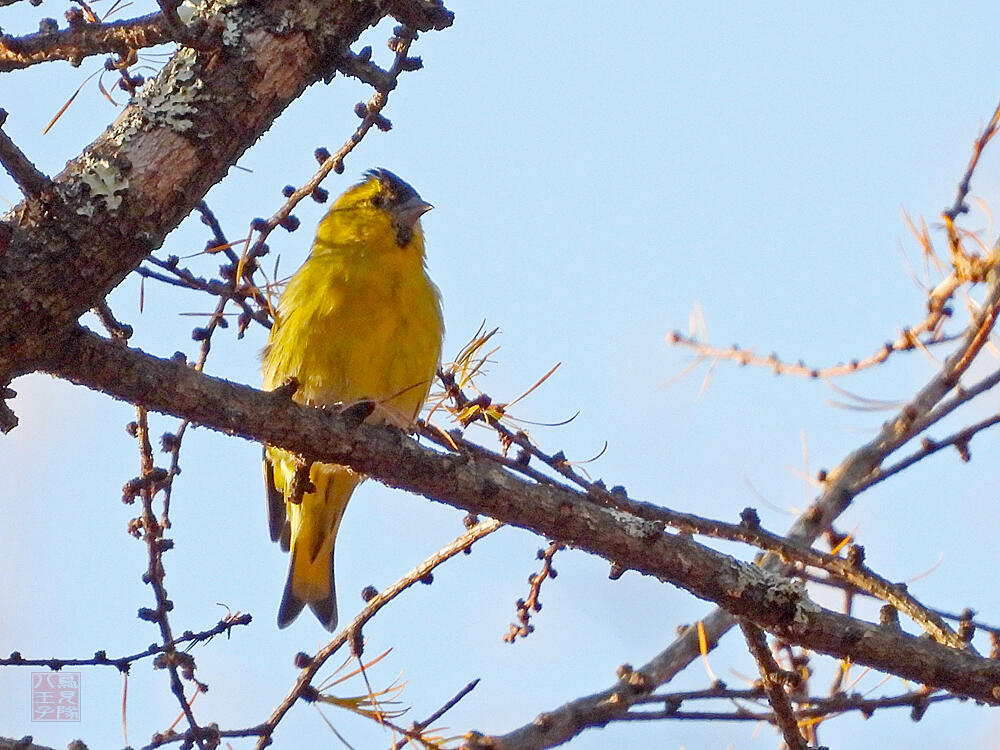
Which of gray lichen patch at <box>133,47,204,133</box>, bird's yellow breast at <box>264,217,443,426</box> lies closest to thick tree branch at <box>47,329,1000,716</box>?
gray lichen patch at <box>133,47,204,133</box>

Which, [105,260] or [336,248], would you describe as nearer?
[105,260]

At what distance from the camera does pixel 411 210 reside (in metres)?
5.04

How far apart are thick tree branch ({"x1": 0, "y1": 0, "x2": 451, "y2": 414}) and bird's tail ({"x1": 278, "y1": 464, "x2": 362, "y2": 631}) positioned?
9.00 ft

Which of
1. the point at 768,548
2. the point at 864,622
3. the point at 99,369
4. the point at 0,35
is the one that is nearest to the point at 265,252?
the point at 99,369

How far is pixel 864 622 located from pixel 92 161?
6.57 ft

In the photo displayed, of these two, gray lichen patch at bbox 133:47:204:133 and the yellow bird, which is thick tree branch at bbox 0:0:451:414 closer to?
gray lichen patch at bbox 133:47:204:133

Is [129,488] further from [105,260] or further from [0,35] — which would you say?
→ [0,35]

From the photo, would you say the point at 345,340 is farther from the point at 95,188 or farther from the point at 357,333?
the point at 95,188

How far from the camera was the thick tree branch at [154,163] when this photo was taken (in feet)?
7.07

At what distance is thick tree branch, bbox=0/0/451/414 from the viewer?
2.16 meters

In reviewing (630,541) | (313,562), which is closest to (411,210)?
(313,562)

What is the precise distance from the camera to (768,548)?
295 centimetres

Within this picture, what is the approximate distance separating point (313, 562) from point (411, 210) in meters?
1.53

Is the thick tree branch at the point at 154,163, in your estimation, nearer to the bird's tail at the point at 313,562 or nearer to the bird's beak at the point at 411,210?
the bird's beak at the point at 411,210
